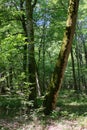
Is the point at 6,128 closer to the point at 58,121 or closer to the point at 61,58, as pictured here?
the point at 58,121

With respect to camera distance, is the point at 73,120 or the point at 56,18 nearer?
the point at 73,120

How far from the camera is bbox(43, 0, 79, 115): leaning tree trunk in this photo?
942 centimetres

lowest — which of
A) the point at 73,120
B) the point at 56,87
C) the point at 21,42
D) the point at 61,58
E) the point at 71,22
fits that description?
the point at 73,120

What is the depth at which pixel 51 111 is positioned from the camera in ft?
36.0

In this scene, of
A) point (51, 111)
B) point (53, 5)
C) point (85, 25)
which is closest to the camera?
point (51, 111)

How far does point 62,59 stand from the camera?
999cm

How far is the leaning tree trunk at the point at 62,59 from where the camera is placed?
30.9 ft

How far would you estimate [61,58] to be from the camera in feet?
32.9

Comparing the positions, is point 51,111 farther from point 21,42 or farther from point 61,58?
point 21,42

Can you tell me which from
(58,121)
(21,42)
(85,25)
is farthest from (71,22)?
(85,25)

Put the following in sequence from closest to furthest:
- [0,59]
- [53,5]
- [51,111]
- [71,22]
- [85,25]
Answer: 1. [71,22]
2. [0,59]
3. [51,111]
4. [53,5]
5. [85,25]

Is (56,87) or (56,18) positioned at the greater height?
(56,18)

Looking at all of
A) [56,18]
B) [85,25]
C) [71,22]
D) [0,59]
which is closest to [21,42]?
[0,59]

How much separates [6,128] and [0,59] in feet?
9.04
